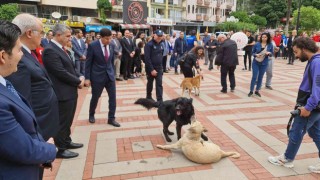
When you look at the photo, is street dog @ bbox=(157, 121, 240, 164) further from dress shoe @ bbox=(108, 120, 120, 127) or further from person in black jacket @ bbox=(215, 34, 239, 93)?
person in black jacket @ bbox=(215, 34, 239, 93)

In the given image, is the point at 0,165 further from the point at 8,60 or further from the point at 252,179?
the point at 252,179

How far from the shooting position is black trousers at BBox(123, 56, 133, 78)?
36.4 feet

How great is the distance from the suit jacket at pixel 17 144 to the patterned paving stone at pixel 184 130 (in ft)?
6.88

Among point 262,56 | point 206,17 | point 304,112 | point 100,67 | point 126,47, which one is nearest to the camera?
point 304,112

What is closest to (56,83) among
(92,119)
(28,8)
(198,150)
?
(92,119)

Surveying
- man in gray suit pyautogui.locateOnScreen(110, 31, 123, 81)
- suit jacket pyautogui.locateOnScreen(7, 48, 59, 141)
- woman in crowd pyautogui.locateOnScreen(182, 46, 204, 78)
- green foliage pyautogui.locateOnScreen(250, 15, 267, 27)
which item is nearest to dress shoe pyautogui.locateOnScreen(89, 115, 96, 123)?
suit jacket pyautogui.locateOnScreen(7, 48, 59, 141)

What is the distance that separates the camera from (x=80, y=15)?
37.5 metres

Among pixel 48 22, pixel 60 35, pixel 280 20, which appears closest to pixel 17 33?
pixel 60 35

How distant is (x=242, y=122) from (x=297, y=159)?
1.76 m

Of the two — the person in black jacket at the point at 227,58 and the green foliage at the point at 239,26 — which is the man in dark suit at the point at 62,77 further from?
the green foliage at the point at 239,26

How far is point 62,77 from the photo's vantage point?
4.05 m

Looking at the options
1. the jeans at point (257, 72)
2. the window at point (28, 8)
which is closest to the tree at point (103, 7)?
the window at point (28, 8)

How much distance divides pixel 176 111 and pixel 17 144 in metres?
3.14

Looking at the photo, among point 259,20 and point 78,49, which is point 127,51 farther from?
point 259,20
